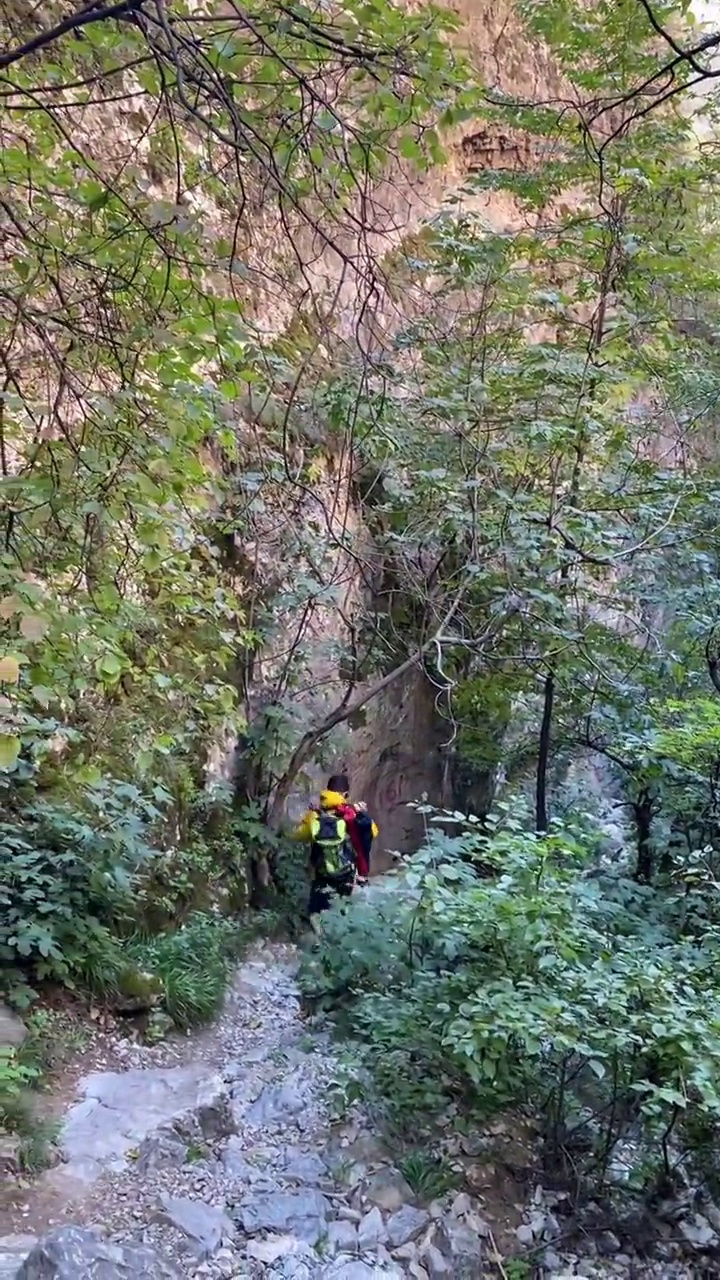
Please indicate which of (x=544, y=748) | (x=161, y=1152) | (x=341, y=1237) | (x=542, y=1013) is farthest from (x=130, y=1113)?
(x=544, y=748)

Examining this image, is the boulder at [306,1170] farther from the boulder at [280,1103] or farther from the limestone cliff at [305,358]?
the limestone cliff at [305,358]

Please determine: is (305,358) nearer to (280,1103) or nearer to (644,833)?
(280,1103)

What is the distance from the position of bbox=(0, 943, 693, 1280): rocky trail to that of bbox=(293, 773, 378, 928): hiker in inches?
94.9

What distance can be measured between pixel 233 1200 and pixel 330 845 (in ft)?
11.5

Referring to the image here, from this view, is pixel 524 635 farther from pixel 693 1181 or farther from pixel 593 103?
pixel 593 103

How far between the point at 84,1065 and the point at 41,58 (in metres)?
4.54

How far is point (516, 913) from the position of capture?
4023mm

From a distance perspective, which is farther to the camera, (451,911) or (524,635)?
(524,635)

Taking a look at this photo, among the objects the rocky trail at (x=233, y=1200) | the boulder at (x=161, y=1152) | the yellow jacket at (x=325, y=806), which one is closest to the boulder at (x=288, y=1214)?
the rocky trail at (x=233, y=1200)

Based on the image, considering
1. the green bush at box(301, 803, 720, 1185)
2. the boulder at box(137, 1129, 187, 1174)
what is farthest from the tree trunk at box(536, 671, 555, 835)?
the boulder at box(137, 1129, 187, 1174)

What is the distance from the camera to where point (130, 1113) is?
412 centimetres

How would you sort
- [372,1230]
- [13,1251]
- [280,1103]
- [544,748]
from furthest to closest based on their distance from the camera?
[544,748]
[280,1103]
[372,1230]
[13,1251]

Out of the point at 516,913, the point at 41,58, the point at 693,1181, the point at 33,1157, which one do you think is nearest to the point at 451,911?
the point at 516,913

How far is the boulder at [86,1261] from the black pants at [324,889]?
4.06 metres
